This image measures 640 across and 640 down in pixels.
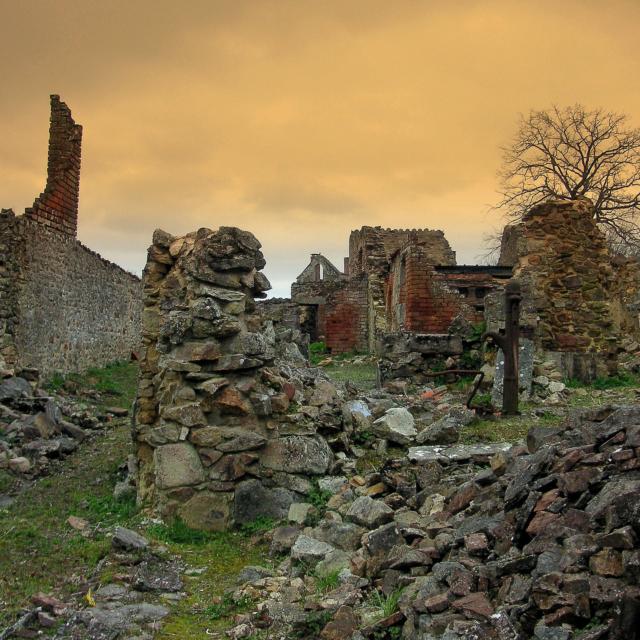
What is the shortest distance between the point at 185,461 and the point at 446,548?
283cm

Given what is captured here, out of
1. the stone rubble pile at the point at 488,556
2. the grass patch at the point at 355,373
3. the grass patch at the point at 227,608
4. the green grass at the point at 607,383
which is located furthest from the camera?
the grass patch at the point at 355,373

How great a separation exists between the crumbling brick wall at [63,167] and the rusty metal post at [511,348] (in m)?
10.2

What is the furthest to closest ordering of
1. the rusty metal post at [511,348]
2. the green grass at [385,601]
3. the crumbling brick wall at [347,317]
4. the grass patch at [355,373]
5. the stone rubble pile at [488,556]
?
the crumbling brick wall at [347,317], the grass patch at [355,373], the rusty metal post at [511,348], the green grass at [385,601], the stone rubble pile at [488,556]

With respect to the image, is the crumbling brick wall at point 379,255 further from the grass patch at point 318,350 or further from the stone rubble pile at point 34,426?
the stone rubble pile at point 34,426

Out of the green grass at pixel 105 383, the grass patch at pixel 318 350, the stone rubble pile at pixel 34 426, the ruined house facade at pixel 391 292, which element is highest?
the ruined house facade at pixel 391 292

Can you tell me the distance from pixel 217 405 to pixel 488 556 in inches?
126

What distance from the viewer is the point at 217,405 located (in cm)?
616

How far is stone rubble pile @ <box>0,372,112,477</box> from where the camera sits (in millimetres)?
8617

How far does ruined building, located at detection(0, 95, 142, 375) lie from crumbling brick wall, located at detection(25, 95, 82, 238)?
2cm

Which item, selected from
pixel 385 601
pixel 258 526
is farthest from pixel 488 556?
pixel 258 526

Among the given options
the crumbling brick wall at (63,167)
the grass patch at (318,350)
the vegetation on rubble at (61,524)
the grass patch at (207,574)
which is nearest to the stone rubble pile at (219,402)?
the grass patch at (207,574)

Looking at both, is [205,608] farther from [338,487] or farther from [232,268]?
[232,268]

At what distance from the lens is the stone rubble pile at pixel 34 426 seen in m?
8.62

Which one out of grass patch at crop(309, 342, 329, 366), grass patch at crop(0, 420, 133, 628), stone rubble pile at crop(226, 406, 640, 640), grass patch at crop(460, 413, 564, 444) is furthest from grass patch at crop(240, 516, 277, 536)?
grass patch at crop(309, 342, 329, 366)
